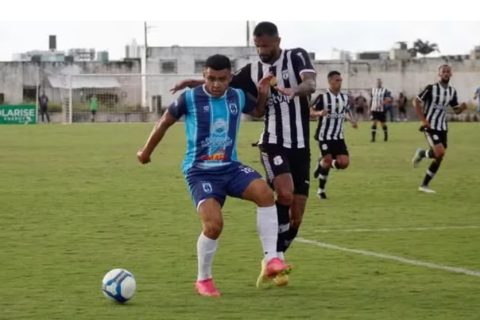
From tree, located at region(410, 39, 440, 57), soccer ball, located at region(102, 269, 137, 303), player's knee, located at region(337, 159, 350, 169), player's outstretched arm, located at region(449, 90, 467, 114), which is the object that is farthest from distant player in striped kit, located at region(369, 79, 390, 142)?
tree, located at region(410, 39, 440, 57)

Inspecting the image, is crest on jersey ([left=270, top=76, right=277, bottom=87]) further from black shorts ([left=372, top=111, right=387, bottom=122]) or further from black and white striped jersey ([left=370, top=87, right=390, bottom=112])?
black and white striped jersey ([left=370, top=87, right=390, bottom=112])

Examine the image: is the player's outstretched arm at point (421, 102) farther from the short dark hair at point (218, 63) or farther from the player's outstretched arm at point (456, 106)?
the short dark hair at point (218, 63)

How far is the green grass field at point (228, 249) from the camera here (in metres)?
9.06

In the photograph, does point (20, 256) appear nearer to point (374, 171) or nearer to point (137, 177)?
point (137, 177)

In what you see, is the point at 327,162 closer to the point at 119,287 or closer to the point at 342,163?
the point at 342,163

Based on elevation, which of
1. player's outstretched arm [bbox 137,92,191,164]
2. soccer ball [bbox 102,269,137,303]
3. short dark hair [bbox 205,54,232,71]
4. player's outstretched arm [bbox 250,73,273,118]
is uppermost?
short dark hair [bbox 205,54,232,71]

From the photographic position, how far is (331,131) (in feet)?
66.7

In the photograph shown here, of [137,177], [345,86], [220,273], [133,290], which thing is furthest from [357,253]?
[345,86]

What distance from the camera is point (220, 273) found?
10.9 meters

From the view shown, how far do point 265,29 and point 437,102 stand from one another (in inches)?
404

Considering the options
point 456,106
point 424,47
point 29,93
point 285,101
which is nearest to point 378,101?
point 456,106

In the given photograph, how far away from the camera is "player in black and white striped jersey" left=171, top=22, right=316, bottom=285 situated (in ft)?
34.9

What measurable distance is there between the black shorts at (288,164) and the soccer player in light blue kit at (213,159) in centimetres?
83

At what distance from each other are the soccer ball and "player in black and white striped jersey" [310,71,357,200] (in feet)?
34.9
